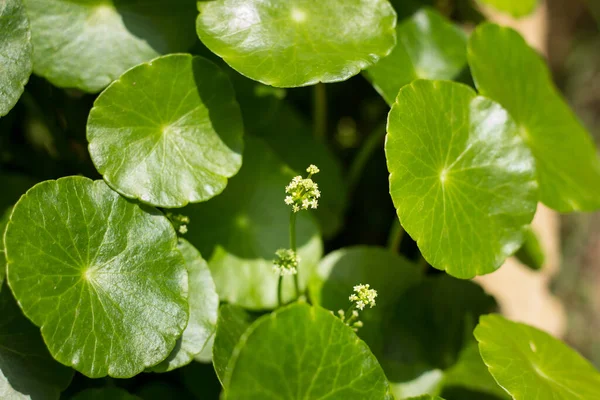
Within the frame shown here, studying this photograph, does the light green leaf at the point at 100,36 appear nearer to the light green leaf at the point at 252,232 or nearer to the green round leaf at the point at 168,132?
the green round leaf at the point at 168,132

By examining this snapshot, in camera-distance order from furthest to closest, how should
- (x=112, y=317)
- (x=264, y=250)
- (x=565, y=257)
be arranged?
(x=565, y=257) < (x=264, y=250) < (x=112, y=317)

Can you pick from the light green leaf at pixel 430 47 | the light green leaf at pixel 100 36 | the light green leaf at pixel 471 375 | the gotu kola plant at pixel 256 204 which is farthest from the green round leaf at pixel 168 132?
the light green leaf at pixel 471 375

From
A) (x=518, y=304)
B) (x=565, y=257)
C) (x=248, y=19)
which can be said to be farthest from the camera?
(x=565, y=257)

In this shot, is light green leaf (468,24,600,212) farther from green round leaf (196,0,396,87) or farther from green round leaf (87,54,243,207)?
green round leaf (87,54,243,207)

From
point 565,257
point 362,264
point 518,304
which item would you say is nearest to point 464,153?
point 362,264

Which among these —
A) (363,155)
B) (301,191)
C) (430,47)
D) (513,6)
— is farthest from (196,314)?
(513,6)

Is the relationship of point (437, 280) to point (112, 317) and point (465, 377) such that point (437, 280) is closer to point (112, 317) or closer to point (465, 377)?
Result: point (465, 377)

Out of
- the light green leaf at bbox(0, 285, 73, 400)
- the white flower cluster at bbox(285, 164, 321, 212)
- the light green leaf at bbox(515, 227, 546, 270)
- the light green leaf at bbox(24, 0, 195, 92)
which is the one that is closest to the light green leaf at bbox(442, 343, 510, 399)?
the light green leaf at bbox(515, 227, 546, 270)
